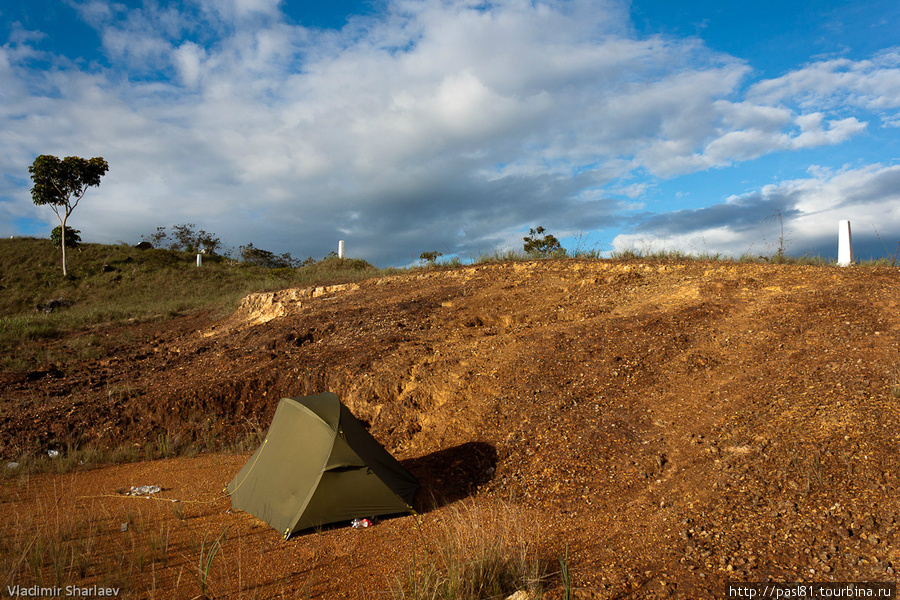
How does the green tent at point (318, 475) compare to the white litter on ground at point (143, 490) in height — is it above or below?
above

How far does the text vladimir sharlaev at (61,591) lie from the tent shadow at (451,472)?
323 cm

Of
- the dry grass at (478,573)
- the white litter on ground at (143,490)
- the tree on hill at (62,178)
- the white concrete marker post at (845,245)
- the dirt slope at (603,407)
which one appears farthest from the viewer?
the tree on hill at (62,178)

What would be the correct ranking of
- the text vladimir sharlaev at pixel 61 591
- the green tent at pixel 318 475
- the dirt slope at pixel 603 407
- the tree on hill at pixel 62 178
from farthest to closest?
the tree on hill at pixel 62 178
the green tent at pixel 318 475
the dirt slope at pixel 603 407
the text vladimir sharlaev at pixel 61 591

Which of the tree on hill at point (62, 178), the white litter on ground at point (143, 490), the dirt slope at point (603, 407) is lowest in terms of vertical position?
the white litter on ground at point (143, 490)

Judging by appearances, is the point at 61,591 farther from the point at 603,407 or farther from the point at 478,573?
the point at 603,407

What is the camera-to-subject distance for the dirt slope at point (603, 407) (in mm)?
4262

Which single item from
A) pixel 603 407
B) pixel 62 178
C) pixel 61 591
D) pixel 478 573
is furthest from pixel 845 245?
pixel 62 178

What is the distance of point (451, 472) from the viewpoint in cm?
664

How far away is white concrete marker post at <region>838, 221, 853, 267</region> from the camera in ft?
33.1

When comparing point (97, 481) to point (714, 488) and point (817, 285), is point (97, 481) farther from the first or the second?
point (817, 285)

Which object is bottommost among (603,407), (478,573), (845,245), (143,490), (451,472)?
(143,490)

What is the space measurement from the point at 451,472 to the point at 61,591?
165 inches

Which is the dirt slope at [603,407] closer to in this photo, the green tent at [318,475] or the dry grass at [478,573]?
the green tent at [318,475]

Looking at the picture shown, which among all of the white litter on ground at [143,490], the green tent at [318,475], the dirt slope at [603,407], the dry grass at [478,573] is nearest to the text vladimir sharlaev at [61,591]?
the dirt slope at [603,407]
